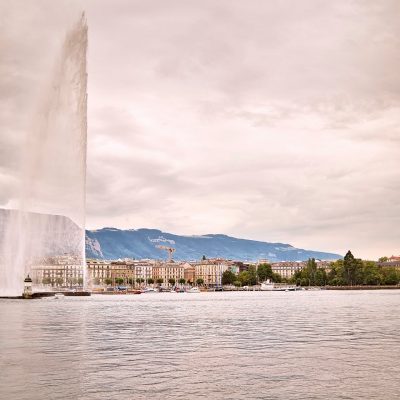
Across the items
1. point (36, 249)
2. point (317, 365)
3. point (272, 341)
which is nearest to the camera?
point (317, 365)

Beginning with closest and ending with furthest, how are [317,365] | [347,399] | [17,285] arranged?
[347,399] < [317,365] < [17,285]

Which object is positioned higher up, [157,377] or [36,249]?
[36,249]

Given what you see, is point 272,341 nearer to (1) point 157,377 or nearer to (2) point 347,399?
(1) point 157,377

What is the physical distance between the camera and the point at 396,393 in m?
17.2

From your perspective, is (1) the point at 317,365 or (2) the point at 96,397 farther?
(1) the point at 317,365

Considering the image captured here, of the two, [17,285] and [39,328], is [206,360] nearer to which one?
[39,328]

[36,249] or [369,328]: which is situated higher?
[36,249]

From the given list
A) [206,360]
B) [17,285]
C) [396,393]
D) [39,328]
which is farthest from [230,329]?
[17,285]

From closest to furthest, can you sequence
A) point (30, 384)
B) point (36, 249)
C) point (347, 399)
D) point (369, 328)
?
point (347, 399)
point (30, 384)
point (369, 328)
point (36, 249)

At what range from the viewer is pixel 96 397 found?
55.0 feet

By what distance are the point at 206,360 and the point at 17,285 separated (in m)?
89.4

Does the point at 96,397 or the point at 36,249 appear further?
the point at 36,249

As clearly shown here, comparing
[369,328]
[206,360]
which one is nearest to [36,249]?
[369,328]

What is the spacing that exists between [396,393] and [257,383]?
12.8 feet
